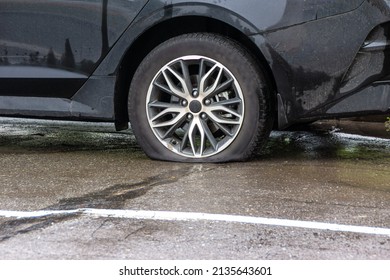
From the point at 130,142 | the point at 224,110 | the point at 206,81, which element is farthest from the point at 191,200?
the point at 130,142

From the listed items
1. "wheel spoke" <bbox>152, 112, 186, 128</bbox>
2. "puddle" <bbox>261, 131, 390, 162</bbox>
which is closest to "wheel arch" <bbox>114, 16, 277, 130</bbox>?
"wheel spoke" <bbox>152, 112, 186, 128</bbox>

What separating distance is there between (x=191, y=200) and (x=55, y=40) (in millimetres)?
1639

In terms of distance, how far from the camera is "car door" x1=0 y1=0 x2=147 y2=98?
414cm

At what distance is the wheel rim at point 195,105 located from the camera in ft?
13.3

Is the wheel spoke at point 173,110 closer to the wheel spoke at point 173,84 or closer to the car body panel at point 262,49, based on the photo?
the wheel spoke at point 173,84

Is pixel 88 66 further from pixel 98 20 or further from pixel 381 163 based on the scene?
pixel 381 163

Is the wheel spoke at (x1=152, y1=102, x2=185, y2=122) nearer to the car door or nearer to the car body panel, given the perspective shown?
the car body panel

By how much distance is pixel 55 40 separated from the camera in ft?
14.0

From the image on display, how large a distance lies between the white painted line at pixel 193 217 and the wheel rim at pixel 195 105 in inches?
43.9

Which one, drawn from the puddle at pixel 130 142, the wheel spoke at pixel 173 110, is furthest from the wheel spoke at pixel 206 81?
the puddle at pixel 130 142

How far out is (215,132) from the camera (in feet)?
14.3

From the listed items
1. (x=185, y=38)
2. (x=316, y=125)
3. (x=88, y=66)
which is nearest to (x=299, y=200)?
(x=185, y=38)

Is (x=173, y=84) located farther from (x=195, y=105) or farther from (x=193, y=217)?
(x=193, y=217)

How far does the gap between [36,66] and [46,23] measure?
302mm
